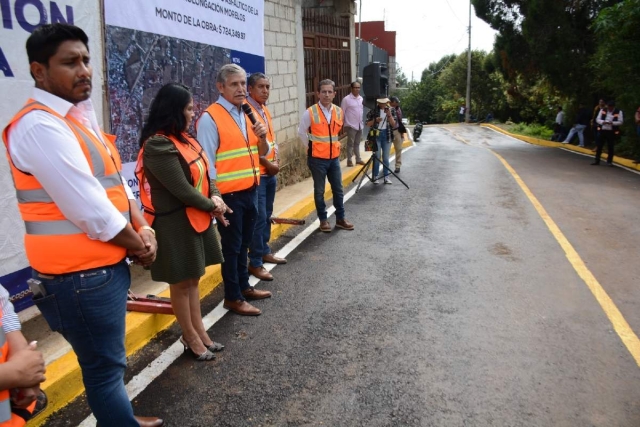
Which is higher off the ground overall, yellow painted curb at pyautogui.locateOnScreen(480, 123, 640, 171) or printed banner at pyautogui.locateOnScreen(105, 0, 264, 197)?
printed banner at pyautogui.locateOnScreen(105, 0, 264, 197)

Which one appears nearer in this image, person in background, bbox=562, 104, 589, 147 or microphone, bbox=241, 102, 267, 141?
microphone, bbox=241, 102, 267, 141

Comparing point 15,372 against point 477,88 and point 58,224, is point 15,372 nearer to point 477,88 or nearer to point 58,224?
point 58,224

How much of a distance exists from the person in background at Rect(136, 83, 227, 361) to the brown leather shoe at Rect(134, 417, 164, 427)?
748 millimetres

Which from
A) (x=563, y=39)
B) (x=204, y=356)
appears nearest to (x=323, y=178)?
(x=204, y=356)

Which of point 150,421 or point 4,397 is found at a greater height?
point 4,397

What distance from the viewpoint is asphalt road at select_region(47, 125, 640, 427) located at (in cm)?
317

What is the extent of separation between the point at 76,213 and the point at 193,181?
1.37m

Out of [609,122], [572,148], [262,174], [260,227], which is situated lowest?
[260,227]

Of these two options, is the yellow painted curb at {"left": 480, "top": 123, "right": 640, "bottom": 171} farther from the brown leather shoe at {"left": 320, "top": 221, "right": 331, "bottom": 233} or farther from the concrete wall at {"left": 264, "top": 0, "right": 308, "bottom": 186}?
the brown leather shoe at {"left": 320, "top": 221, "right": 331, "bottom": 233}

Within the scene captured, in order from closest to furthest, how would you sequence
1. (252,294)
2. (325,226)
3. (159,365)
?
(159,365)
(252,294)
(325,226)

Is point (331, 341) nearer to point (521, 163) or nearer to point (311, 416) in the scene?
point (311, 416)

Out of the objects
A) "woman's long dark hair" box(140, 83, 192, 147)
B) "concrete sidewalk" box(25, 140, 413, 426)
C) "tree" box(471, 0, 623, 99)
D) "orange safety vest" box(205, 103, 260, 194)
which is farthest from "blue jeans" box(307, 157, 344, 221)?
"tree" box(471, 0, 623, 99)

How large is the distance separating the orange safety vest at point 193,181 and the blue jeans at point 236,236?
718 millimetres

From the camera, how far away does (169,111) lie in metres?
3.29
